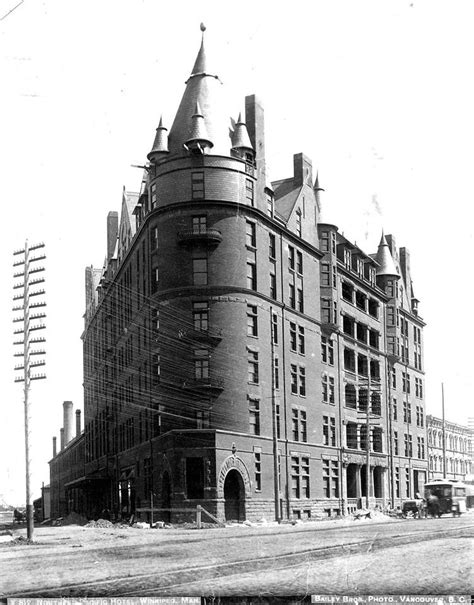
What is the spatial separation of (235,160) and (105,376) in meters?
28.3

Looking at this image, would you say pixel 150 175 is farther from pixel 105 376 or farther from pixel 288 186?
pixel 105 376

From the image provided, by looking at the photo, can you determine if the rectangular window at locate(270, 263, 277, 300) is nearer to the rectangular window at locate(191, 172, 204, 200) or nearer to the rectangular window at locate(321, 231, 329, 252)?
the rectangular window at locate(191, 172, 204, 200)

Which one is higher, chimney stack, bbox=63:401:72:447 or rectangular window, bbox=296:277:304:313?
rectangular window, bbox=296:277:304:313

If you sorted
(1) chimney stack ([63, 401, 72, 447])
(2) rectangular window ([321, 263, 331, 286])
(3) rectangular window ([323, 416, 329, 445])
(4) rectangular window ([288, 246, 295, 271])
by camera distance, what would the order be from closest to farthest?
(4) rectangular window ([288, 246, 295, 271])
(3) rectangular window ([323, 416, 329, 445])
(2) rectangular window ([321, 263, 331, 286])
(1) chimney stack ([63, 401, 72, 447])

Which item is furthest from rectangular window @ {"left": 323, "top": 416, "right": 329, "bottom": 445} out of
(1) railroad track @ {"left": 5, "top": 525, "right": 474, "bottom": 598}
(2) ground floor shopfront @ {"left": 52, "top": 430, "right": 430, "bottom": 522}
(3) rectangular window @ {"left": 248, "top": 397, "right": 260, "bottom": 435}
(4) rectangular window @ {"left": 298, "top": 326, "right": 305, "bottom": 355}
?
(1) railroad track @ {"left": 5, "top": 525, "right": 474, "bottom": 598}

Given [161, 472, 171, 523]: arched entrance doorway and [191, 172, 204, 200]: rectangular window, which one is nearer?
[161, 472, 171, 523]: arched entrance doorway

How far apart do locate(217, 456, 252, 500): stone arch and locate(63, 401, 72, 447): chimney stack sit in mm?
80371

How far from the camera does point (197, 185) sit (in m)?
56.0

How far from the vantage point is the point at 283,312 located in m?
63.5

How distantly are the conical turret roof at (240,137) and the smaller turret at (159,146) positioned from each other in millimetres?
4689

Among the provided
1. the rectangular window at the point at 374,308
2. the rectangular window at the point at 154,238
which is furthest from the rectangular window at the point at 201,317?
the rectangular window at the point at 374,308

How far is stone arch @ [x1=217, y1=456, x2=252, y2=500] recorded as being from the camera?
53.4 meters

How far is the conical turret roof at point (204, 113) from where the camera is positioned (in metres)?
56.2

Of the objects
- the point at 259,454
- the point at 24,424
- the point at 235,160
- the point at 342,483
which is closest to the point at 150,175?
the point at 235,160
